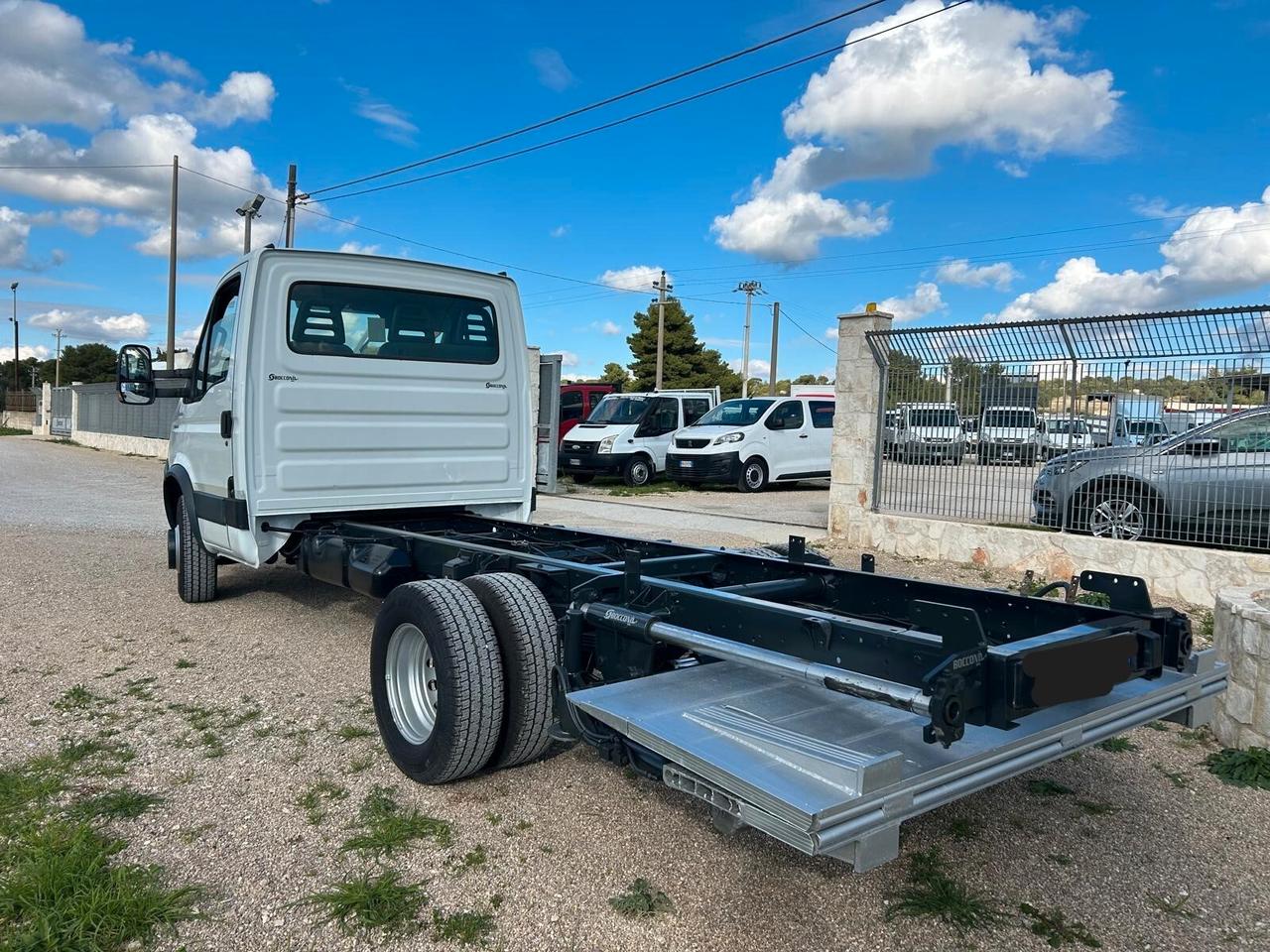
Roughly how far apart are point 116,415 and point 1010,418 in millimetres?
30384

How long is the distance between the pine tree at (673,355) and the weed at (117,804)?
50752mm

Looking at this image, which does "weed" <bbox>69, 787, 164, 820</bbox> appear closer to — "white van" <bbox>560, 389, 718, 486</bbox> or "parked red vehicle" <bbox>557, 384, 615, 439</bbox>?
"white van" <bbox>560, 389, 718, 486</bbox>

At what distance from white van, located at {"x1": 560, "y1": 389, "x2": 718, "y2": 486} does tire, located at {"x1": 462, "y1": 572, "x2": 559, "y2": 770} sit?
572 inches

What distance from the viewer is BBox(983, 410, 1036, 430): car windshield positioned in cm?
864

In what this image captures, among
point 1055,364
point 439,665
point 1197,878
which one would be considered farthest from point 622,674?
point 1055,364

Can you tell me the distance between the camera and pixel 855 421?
407 inches

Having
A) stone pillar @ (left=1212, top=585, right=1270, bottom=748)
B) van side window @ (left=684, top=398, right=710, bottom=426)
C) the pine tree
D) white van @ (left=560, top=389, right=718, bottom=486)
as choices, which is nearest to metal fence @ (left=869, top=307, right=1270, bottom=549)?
stone pillar @ (left=1212, top=585, right=1270, bottom=748)

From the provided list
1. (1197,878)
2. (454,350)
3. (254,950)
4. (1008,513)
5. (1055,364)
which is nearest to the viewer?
(254,950)

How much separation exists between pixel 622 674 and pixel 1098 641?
5.05 ft

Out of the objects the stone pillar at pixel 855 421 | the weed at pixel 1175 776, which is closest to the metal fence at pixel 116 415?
the stone pillar at pixel 855 421

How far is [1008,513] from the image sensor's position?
8.95 meters

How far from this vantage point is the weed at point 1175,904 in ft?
9.53

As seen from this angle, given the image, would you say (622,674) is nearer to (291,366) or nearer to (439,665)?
(439,665)

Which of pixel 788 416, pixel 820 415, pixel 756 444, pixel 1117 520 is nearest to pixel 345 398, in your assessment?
pixel 1117 520
